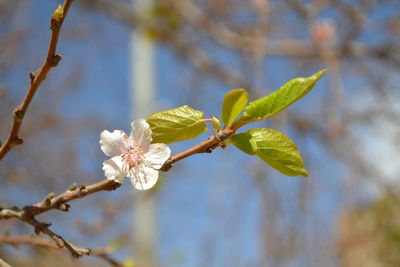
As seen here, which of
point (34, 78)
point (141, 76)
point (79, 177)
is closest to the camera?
point (34, 78)

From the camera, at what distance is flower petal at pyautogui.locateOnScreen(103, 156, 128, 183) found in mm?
617

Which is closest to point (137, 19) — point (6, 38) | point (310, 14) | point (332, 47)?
point (6, 38)

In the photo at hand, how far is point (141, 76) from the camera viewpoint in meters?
5.41

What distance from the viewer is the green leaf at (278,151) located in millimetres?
585

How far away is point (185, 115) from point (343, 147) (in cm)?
236

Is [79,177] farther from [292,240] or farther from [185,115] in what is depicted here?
[185,115]

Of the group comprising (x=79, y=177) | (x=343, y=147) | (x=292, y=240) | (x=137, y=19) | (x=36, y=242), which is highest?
(x=137, y=19)

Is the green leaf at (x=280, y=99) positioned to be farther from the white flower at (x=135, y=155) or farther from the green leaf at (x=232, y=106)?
the white flower at (x=135, y=155)

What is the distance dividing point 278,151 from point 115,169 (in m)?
0.26

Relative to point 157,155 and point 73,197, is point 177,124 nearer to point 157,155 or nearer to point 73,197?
point 157,155

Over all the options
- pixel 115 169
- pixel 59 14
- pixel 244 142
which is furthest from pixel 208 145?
pixel 59 14

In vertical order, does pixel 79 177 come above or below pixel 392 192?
above

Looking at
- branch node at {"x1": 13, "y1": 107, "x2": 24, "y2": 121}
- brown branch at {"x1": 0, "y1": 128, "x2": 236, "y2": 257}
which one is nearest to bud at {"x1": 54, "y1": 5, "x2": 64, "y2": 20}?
branch node at {"x1": 13, "y1": 107, "x2": 24, "y2": 121}

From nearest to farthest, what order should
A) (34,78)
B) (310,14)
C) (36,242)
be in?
(34,78) < (36,242) < (310,14)
